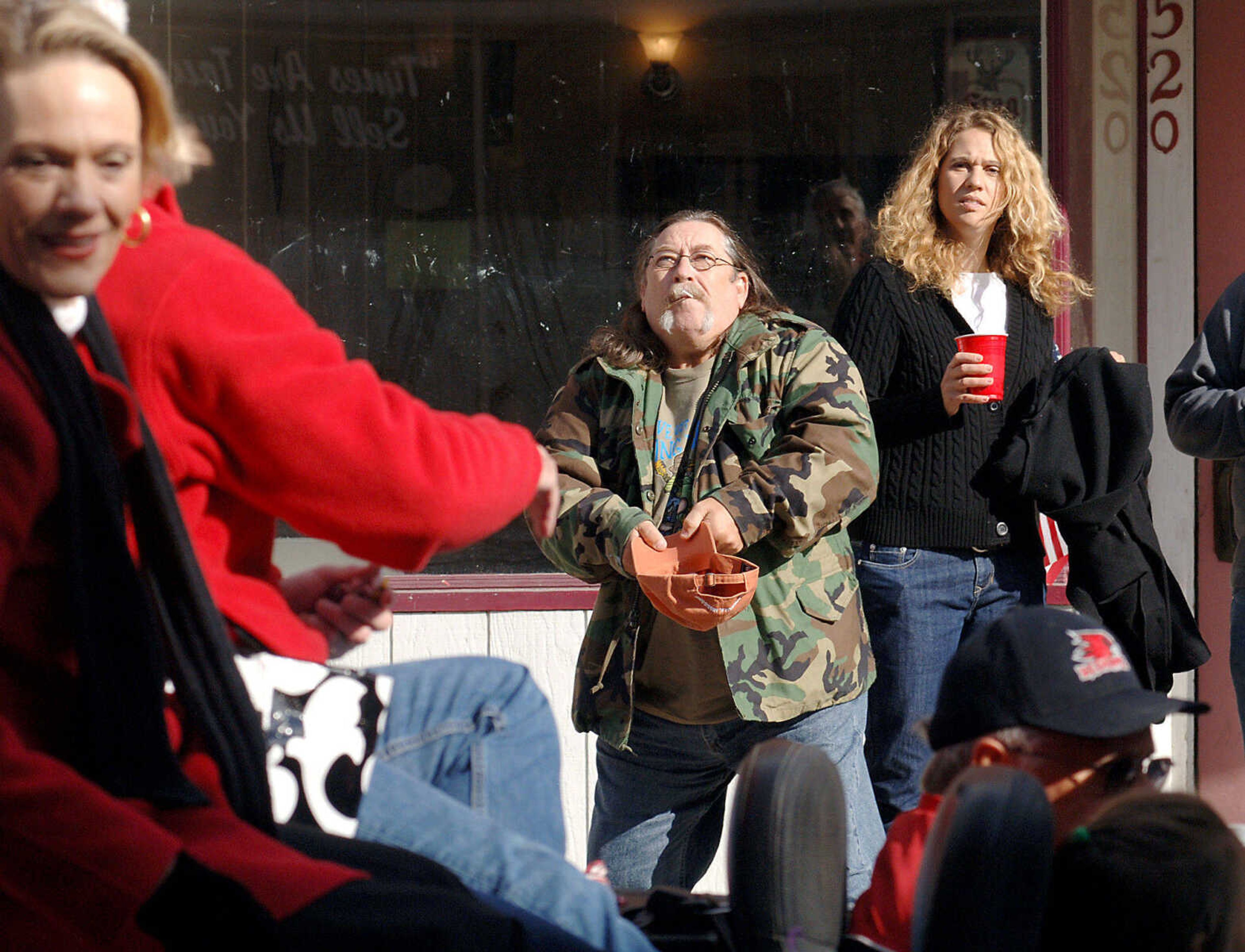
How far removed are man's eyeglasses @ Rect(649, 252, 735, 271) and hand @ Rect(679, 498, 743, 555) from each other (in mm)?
591

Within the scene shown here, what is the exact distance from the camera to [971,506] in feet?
10.5

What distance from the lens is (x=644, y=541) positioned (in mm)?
2684

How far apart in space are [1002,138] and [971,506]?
96 cm

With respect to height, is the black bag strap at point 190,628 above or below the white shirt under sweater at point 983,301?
below

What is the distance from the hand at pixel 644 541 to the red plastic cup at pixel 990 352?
0.86 m

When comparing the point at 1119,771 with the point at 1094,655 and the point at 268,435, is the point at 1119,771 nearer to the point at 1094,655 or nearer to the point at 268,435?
the point at 1094,655

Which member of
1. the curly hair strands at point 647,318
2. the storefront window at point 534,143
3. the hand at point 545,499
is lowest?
the hand at point 545,499

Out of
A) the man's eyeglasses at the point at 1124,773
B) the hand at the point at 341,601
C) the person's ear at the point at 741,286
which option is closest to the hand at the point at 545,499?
the hand at the point at 341,601

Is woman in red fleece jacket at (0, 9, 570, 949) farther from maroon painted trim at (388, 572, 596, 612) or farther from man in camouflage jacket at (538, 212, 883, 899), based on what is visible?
maroon painted trim at (388, 572, 596, 612)

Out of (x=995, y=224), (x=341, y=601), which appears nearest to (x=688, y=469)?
(x=995, y=224)

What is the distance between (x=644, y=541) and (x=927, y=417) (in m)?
0.89

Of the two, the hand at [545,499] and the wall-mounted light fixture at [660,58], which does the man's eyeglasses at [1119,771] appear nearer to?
the hand at [545,499]

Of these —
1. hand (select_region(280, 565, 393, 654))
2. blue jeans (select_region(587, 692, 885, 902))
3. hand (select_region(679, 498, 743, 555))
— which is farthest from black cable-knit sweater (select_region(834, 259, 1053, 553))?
hand (select_region(280, 565, 393, 654))

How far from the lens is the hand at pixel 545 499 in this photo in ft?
5.07
